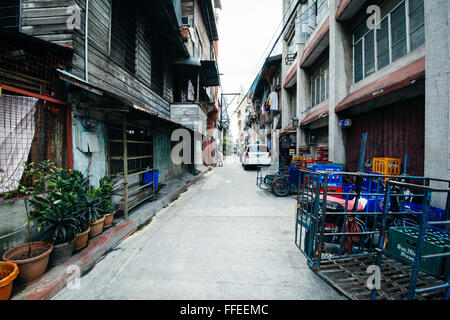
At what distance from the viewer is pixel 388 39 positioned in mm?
5781

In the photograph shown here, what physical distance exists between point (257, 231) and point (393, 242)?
8.43 ft

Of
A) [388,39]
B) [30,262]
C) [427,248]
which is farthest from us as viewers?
[388,39]

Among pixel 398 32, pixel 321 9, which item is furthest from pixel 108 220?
pixel 321 9

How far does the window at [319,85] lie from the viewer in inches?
376

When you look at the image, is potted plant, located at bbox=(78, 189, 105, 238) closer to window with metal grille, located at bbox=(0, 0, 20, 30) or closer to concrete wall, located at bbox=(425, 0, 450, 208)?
window with metal grille, located at bbox=(0, 0, 20, 30)

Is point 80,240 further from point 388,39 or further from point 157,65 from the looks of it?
point 388,39

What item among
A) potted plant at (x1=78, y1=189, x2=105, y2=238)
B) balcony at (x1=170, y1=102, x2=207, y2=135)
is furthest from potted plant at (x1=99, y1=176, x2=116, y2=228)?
balcony at (x1=170, y1=102, x2=207, y2=135)

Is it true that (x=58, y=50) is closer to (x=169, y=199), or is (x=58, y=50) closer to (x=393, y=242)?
(x=169, y=199)

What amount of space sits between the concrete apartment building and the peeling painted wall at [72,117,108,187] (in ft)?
23.2

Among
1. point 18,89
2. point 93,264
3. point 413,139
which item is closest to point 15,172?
point 18,89

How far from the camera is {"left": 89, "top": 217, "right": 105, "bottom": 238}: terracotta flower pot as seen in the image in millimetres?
3711

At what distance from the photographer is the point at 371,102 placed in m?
6.01

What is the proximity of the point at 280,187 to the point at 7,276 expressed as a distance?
24.2 ft
